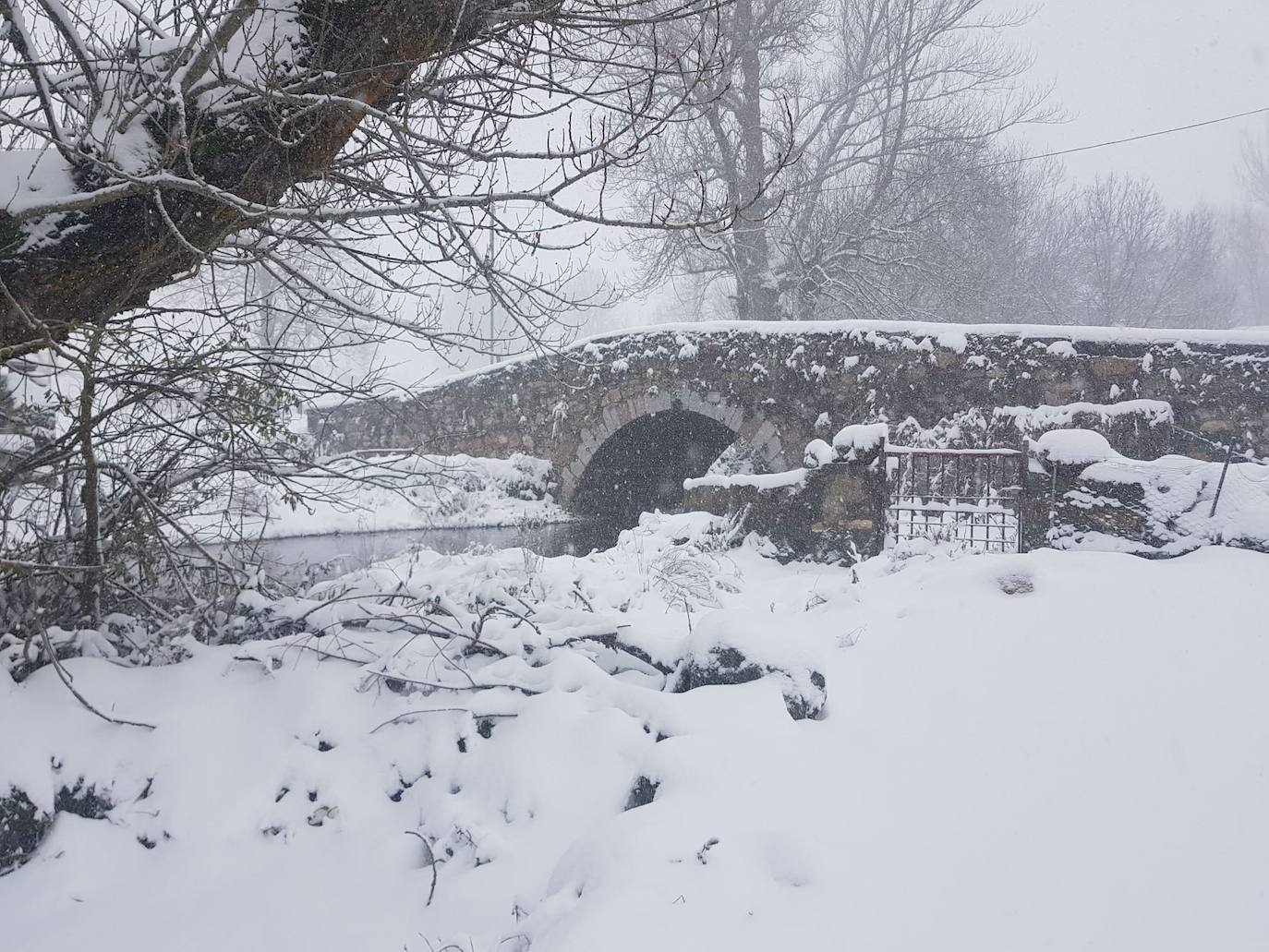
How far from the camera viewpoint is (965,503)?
7414mm

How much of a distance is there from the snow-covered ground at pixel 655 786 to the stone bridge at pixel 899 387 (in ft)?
10.3

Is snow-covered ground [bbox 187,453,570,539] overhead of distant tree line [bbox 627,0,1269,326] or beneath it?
beneath

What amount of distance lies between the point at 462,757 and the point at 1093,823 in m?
1.97

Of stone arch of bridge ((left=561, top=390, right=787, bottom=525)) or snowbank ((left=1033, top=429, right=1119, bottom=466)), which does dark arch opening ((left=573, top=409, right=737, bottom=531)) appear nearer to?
stone arch of bridge ((left=561, top=390, right=787, bottom=525))

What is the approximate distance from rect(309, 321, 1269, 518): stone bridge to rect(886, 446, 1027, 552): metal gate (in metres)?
1.20

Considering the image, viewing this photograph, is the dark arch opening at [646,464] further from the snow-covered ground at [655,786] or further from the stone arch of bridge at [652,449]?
the snow-covered ground at [655,786]

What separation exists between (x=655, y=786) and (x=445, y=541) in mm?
8833

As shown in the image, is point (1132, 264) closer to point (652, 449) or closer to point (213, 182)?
point (652, 449)

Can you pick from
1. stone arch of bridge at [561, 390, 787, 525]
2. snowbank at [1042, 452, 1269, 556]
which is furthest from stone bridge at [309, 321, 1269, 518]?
snowbank at [1042, 452, 1269, 556]

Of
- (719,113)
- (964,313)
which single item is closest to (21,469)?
(719,113)

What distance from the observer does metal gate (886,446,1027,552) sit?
6.38 metres

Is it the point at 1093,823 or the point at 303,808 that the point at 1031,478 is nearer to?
the point at 1093,823

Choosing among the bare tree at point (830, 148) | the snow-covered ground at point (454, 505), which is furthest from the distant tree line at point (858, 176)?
the snow-covered ground at point (454, 505)

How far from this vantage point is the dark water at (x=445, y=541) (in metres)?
9.27
